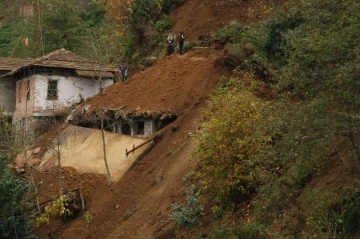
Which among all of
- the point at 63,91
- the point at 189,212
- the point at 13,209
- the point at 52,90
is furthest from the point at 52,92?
the point at 189,212

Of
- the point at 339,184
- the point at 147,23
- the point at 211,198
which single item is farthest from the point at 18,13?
the point at 339,184

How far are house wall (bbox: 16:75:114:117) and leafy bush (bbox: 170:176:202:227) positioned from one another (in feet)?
54.9

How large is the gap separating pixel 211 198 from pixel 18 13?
5758 cm

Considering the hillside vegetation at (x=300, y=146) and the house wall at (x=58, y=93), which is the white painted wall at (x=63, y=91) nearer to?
the house wall at (x=58, y=93)

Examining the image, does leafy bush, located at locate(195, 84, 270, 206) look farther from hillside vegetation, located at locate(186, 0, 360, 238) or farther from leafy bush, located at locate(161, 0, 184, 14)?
leafy bush, located at locate(161, 0, 184, 14)

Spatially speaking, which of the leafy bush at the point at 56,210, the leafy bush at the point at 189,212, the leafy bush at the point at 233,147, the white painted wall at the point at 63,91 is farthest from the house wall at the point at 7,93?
the leafy bush at the point at 233,147

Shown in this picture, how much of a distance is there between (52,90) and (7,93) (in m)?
4.83

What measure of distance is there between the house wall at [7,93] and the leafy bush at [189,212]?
21625 millimetres

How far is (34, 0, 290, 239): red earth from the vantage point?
798 inches

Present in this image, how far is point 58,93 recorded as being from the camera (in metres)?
33.5

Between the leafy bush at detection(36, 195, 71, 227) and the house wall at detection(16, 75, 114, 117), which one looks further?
the house wall at detection(16, 75, 114, 117)

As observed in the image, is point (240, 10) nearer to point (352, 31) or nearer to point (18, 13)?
point (352, 31)

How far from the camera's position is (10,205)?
20.9m

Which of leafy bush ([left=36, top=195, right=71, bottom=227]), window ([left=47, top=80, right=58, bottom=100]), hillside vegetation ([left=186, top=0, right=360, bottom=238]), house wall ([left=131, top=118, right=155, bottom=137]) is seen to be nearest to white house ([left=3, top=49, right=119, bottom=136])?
window ([left=47, top=80, right=58, bottom=100])
